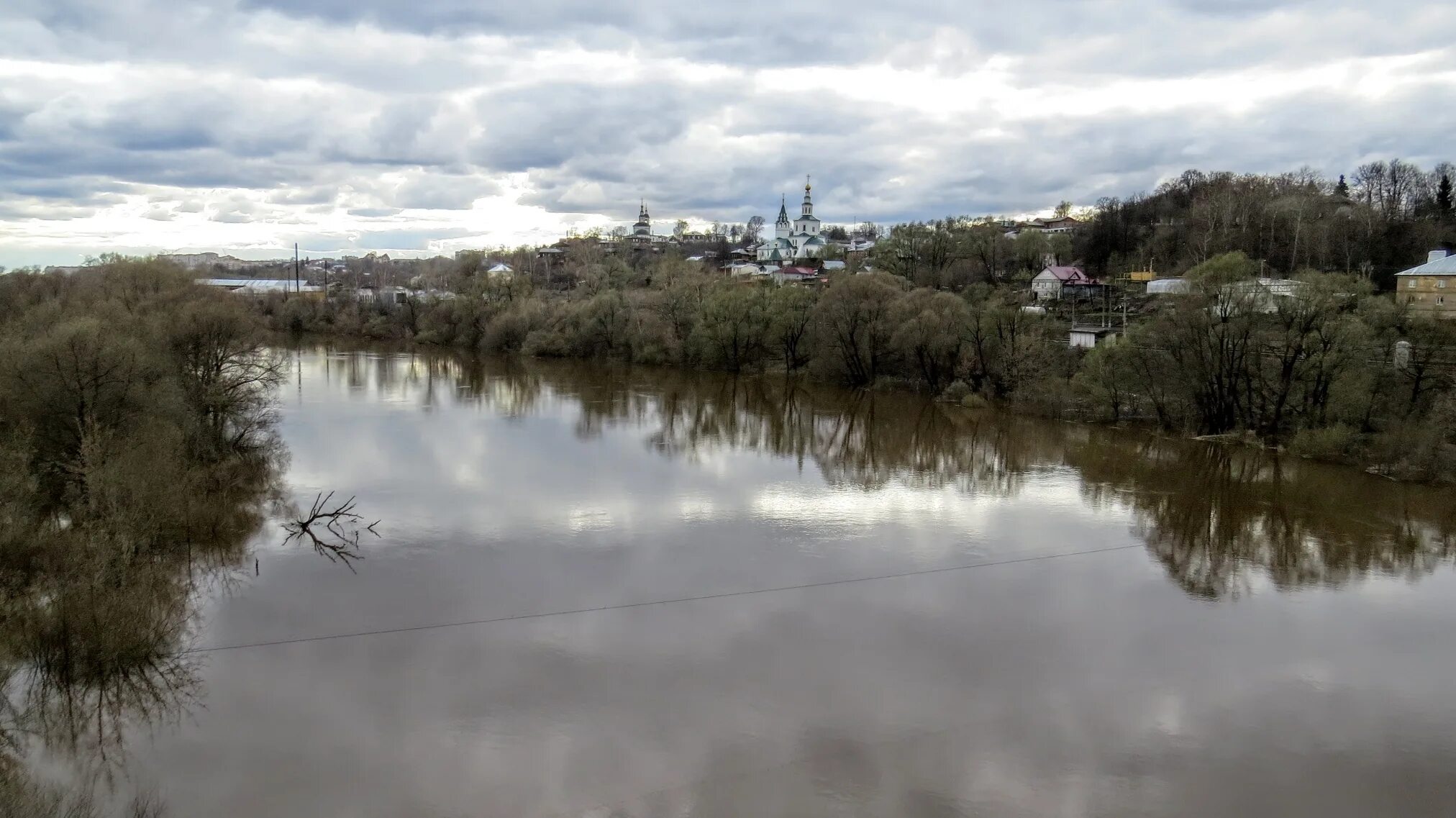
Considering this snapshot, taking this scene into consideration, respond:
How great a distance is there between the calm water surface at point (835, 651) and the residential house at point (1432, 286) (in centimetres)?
990

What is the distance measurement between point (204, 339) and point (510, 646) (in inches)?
455

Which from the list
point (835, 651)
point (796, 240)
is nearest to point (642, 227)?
point (796, 240)

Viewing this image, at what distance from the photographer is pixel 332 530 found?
13500 millimetres

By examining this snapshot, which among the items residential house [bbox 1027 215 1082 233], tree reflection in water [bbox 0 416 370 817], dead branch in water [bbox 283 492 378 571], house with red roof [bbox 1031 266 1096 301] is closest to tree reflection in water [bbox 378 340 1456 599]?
dead branch in water [bbox 283 492 378 571]

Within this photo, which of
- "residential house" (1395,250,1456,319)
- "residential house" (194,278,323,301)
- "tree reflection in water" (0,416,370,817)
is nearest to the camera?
"tree reflection in water" (0,416,370,817)

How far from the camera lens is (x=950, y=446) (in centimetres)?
2111

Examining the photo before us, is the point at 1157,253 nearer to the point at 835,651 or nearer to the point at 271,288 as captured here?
the point at 835,651

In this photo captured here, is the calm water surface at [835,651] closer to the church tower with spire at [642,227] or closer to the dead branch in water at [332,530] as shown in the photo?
the dead branch in water at [332,530]

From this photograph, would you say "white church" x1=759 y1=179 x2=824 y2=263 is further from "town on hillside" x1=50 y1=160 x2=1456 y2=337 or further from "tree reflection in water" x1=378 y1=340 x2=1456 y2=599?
"tree reflection in water" x1=378 y1=340 x2=1456 y2=599

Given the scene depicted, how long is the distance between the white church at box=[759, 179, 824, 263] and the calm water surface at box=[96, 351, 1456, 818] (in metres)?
49.9

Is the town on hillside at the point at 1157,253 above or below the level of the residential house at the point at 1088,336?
above

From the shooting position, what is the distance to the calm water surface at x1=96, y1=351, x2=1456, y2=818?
24.5 feet

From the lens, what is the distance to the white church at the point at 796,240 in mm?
70688

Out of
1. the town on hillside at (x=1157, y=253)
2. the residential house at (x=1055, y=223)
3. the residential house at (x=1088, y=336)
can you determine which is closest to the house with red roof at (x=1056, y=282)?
the town on hillside at (x=1157, y=253)
